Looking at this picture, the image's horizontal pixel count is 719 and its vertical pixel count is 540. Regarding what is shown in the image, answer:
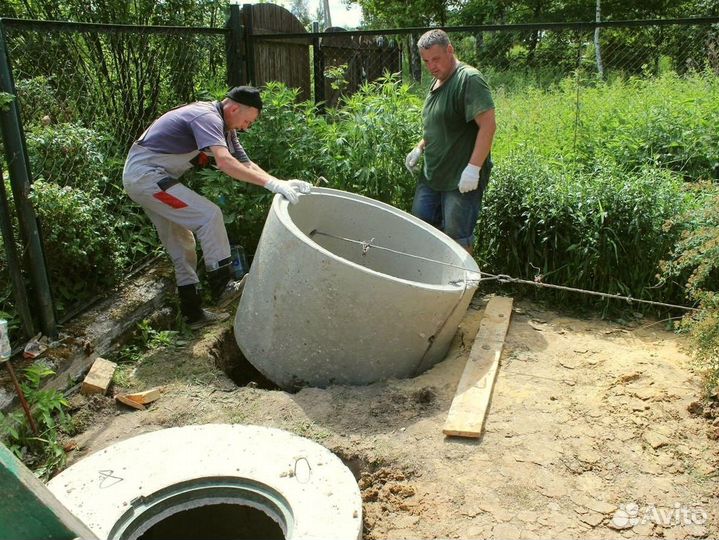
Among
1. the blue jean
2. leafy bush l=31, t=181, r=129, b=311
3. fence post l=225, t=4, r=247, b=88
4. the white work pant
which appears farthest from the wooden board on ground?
fence post l=225, t=4, r=247, b=88

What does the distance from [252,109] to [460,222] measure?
154cm

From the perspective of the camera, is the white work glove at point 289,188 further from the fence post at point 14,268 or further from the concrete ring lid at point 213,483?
the concrete ring lid at point 213,483

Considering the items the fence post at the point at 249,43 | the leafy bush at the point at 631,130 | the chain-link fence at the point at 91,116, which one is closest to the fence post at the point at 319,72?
the fence post at the point at 249,43

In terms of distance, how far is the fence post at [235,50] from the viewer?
5680 mm

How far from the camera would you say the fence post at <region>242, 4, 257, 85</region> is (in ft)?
19.0

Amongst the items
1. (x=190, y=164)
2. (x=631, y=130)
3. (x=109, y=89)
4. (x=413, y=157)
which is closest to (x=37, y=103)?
(x=109, y=89)

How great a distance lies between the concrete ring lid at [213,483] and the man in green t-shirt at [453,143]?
7.11 feet

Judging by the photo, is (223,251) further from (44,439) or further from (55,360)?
(44,439)

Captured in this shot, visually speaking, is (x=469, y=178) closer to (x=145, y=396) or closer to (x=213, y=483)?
(x=145, y=396)

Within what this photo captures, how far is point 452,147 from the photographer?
4.27 metres

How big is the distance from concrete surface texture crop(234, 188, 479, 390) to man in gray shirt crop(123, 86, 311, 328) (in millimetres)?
441

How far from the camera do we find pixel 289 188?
382cm

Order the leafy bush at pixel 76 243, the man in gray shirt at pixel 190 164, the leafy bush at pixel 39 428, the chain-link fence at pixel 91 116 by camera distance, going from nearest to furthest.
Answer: the leafy bush at pixel 39 428, the leafy bush at pixel 76 243, the chain-link fence at pixel 91 116, the man in gray shirt at pixel 190 164

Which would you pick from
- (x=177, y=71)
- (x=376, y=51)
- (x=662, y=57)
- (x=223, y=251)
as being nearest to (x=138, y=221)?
(x=223, y=251)
